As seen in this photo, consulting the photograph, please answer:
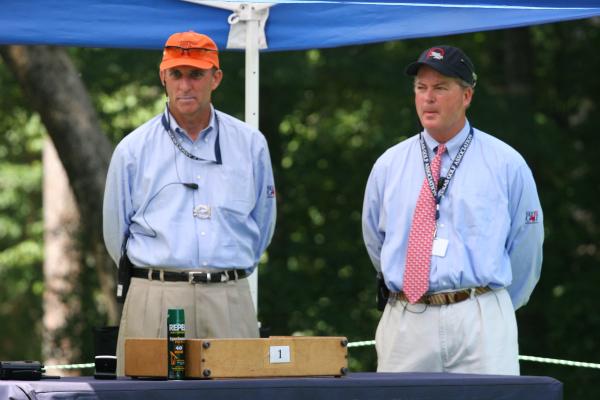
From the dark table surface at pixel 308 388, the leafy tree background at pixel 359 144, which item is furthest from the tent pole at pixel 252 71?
the leafy tree background at pixel 359 144

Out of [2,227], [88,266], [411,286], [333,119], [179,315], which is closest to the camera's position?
[179,315]

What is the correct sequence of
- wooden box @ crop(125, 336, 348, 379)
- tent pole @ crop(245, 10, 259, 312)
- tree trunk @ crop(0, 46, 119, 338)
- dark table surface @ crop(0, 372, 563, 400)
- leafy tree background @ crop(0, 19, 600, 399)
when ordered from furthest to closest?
leafy tree background @ crop(0, 19, 600, 399)
tree trunk @ crop(0, 46, 119, 338)
tent pole @ crop(245, 10, 259, 312)
wooden box @ crop(125, 336, 348, 379)
dark table surface @ crop(0, 372, 563, 400)

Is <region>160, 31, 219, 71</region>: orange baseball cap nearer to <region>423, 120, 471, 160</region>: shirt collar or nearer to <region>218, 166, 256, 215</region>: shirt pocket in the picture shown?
<region>218, 166, 256, 215</region>: shirt pocket

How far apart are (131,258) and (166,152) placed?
470 millimetres

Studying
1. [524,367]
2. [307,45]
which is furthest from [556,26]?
[307,45]

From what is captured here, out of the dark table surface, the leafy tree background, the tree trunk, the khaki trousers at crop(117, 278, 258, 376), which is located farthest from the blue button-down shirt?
the leafy tree background

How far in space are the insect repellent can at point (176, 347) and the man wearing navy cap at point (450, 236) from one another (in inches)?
49.7

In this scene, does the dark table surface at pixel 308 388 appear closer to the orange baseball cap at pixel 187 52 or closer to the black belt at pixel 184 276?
the black belt at pixel 184 276

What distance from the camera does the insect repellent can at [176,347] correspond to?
441cm

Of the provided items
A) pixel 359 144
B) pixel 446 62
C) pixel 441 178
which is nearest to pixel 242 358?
pixel 441 178

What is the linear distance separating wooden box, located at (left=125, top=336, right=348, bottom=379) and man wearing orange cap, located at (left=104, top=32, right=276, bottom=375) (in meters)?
0.99

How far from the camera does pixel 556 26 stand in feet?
46.6

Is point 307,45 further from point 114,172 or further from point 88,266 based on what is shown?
point 88,266

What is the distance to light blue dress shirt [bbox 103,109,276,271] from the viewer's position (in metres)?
5.53
